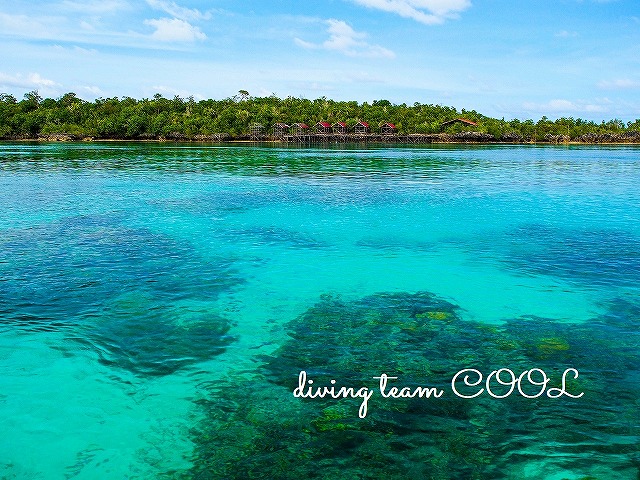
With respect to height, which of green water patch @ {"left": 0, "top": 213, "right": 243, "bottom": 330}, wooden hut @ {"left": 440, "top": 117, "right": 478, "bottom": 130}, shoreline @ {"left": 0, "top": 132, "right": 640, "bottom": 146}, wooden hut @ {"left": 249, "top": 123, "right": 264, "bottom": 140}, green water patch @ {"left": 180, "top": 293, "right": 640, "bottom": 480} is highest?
wooden hut @ {"left": 440, "top": 117, "right": 478, "bottom": 130}

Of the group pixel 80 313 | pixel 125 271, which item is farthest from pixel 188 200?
pixel 80 313

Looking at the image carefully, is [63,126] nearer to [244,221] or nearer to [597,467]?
[244,221]

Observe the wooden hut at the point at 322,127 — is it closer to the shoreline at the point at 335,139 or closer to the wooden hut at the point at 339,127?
the wooden hut at the point at 339,127

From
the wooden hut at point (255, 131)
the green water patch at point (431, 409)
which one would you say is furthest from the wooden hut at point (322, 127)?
the green water patch at point (431, 409)

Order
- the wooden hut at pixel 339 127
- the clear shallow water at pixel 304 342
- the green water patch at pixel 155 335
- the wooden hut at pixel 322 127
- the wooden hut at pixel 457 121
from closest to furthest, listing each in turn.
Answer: the clear shallow water at pixel 304 342, the green water patch at pixel 155 335, the wooden hut at pixel 322 127, the wooden hut at pixel 339 127, the wooden hut at pixel 457 121

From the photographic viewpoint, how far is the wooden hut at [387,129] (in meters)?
148

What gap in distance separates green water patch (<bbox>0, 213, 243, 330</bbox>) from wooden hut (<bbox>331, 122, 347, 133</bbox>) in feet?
418

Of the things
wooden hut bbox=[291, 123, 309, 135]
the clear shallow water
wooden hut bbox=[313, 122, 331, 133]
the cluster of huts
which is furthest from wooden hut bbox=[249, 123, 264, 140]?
the clear shallow water

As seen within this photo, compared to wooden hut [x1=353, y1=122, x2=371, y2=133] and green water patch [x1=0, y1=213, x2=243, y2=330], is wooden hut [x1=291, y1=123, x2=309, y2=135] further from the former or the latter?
green water patch [x1=0, y1=213, x2=243, y2=330]

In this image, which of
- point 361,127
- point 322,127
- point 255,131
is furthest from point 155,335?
point 255,131

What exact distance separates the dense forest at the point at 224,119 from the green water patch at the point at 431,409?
14004 centimetres

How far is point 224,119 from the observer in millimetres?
156875

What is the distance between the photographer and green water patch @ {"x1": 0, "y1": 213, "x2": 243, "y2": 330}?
12099 millimetres

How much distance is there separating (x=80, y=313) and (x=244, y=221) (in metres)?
12.6
